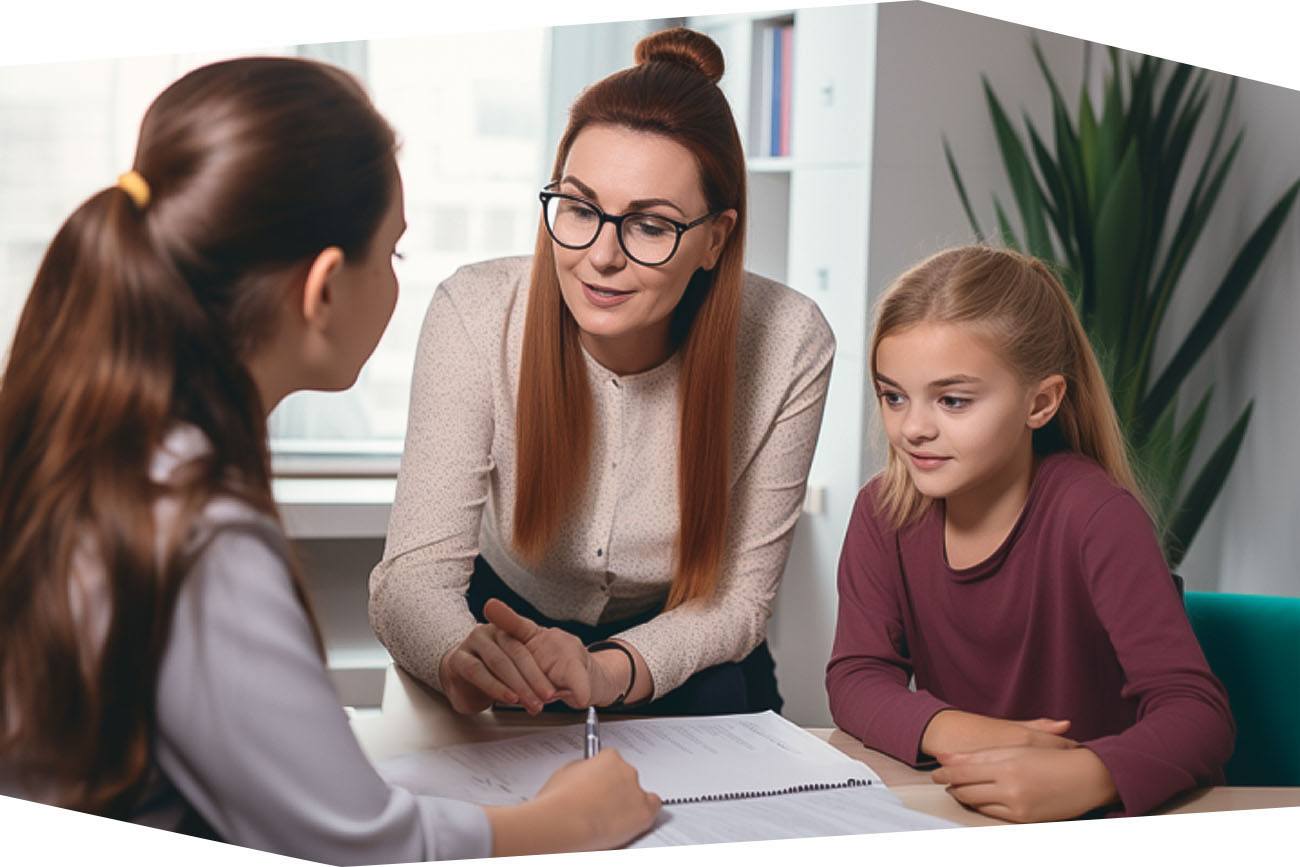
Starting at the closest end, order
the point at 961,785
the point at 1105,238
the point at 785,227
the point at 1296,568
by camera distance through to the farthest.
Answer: the point at 961,785, the point at 1296,568, the point at 1105,238, the point at 785,227

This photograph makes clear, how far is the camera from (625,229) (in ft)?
3.94

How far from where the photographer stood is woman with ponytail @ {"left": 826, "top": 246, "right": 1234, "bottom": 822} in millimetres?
1146

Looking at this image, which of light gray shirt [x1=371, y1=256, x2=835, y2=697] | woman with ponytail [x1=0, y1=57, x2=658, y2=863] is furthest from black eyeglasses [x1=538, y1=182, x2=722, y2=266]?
woman with ponytail [x1=0, y1=57, x2=658, y2=863]

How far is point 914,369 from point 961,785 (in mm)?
420

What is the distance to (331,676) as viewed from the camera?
2.52ft

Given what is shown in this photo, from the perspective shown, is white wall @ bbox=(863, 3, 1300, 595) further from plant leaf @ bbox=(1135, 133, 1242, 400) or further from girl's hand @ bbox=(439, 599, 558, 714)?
girl's hand @ bbox=(439, 599, 558, 714)

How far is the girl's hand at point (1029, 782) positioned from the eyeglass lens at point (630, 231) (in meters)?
0.53

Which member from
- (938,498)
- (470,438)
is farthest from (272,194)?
(938,498)

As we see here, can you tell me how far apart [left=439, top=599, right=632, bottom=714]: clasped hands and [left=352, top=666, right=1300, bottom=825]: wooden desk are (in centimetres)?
2

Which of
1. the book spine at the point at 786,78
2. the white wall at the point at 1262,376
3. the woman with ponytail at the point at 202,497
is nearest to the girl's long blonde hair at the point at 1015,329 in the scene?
the white wall at the point at 1262,376

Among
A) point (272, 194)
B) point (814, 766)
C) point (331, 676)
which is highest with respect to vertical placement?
point (272, 194)

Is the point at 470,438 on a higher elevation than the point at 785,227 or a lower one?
lower

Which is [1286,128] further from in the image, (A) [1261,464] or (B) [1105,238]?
(A) [1261,464]

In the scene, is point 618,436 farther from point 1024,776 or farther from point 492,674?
point 1024,776
